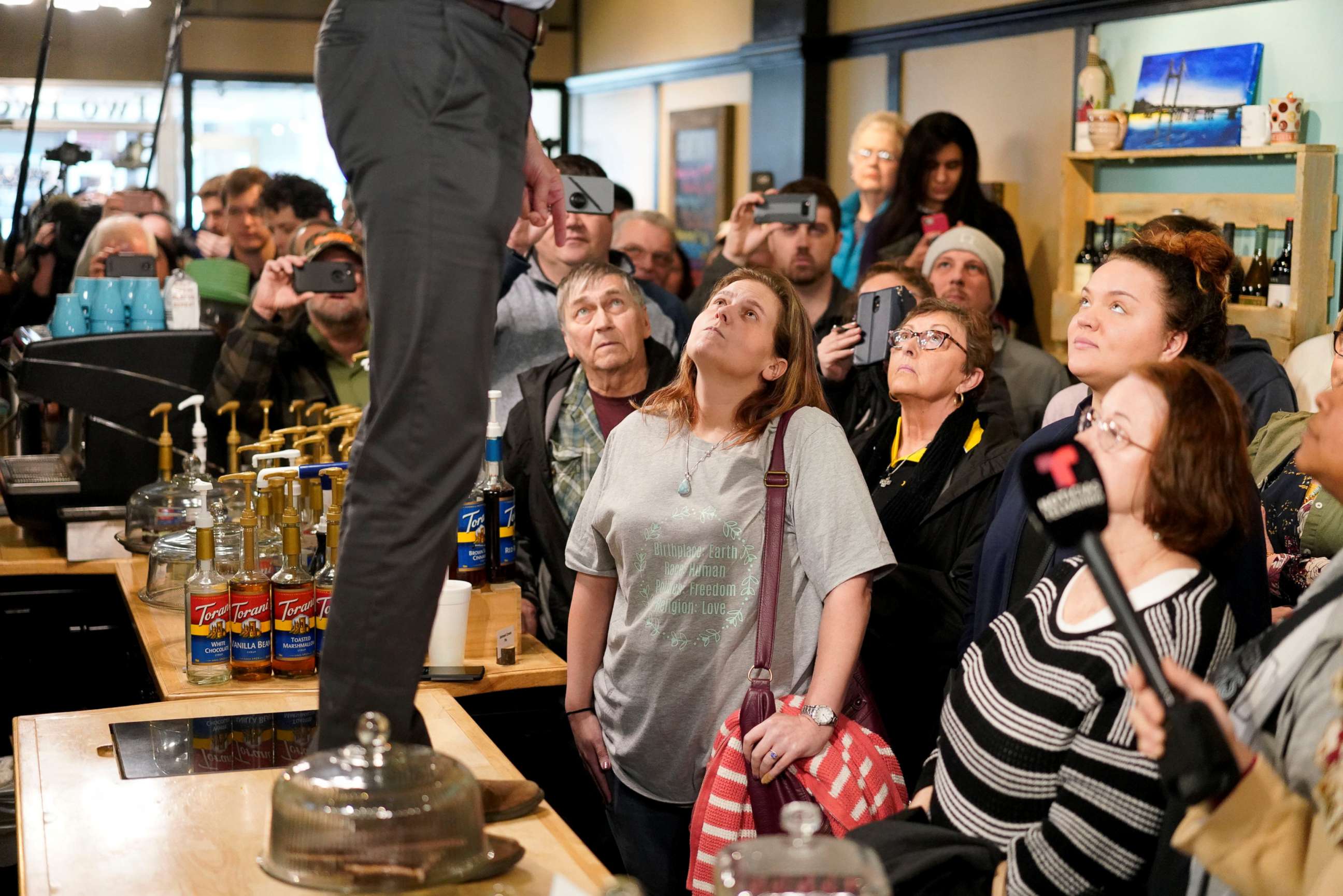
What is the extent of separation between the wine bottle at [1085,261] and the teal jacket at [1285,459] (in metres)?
2.13

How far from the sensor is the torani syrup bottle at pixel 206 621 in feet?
7.38

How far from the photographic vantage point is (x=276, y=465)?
278cm

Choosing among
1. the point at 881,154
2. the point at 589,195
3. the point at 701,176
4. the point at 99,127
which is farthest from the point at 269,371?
the point at 99,127

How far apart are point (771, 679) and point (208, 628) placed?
35.3 inches

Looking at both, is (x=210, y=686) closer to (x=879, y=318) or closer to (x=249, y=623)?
(x=249, y=623)

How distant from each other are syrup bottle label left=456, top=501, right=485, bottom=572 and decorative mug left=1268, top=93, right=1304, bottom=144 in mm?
3122

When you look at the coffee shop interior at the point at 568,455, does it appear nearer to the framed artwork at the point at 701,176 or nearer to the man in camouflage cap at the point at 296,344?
the man in camouflage cap at the point at 296,344

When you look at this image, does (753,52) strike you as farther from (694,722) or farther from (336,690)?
(336,690)

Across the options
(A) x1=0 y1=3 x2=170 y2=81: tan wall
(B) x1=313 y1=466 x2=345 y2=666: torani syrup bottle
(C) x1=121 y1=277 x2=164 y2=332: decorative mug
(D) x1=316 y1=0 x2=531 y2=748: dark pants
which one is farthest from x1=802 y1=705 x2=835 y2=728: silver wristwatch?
(A) x1=0 y1=3 x2=170 y2=81: tan wall

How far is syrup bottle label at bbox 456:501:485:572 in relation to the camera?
8.10 feet

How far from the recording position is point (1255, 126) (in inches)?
176

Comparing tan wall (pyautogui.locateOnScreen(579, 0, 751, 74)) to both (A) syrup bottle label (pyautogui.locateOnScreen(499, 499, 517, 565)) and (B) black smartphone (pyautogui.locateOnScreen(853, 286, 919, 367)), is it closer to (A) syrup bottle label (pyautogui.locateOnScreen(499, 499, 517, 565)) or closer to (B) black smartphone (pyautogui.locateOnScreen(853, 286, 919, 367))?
(B) black smartphone (pyautogui.locateOnScreen(853, 286, 919, 367))

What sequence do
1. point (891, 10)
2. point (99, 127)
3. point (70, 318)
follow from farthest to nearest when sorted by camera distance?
1. point (99, 127)
2. point (891, 10)
3. point (70, 318)

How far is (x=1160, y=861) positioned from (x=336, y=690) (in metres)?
0.88
